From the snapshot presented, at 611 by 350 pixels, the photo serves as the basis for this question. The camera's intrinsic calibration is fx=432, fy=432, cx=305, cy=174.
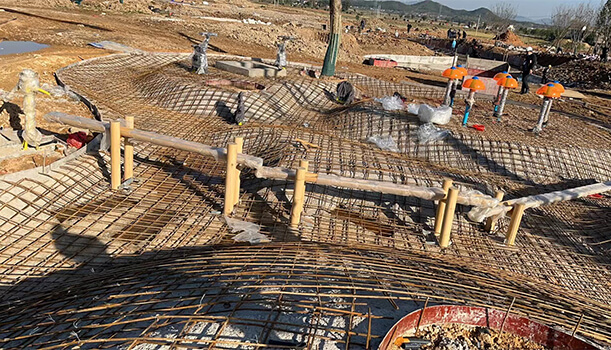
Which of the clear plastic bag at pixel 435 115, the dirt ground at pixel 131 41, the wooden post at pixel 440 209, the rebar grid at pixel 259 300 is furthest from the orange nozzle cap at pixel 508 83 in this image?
the rebar grid at pixel 259 300

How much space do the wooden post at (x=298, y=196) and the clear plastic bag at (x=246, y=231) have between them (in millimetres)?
496

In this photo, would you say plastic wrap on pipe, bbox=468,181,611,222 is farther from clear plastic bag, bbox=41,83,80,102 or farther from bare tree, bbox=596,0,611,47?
bare tree, bbox=596,0,611,47

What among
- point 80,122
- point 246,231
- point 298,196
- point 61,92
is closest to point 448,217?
A: point 298,196

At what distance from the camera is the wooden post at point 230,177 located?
568 centimetres

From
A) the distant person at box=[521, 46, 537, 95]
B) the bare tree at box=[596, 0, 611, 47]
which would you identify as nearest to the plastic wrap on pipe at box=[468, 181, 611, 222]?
the distant person at box=[521, 46, 537, 95]

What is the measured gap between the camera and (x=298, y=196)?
5.68m

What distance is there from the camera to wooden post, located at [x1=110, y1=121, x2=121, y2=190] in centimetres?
621

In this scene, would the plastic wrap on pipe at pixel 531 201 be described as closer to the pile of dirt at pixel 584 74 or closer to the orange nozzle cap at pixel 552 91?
the orange nozzle cap at pixel 552 91

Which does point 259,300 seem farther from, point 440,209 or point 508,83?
point 508,83

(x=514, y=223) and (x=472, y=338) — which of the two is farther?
(x=514, y=223)

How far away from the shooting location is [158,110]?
1009 cm

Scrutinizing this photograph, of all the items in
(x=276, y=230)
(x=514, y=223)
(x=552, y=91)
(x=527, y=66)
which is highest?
(x=527, y=66)

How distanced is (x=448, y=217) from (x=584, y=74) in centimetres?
2255

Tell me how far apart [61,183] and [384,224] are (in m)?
4.67
